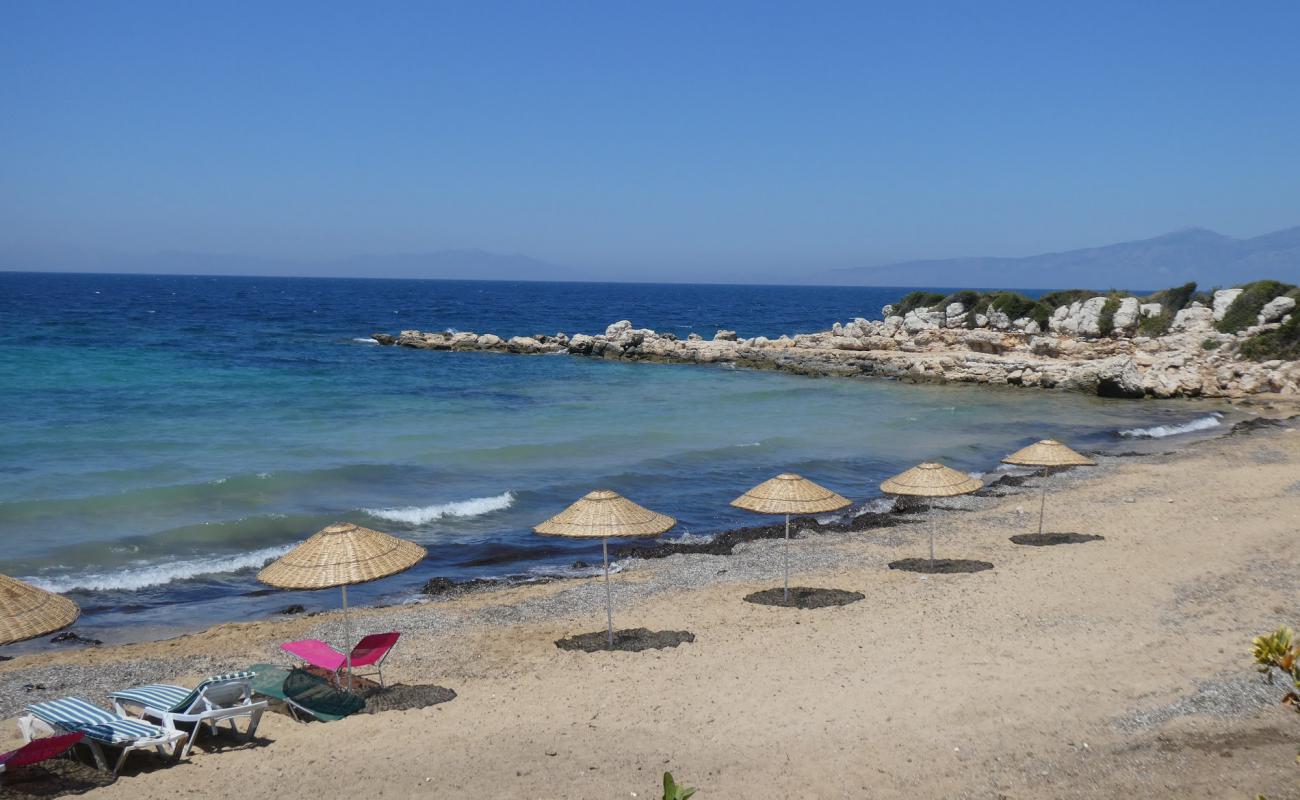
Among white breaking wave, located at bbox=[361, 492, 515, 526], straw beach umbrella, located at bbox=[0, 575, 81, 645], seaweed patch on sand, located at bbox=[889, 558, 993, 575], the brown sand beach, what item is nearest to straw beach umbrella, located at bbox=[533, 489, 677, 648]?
the brown sand beach

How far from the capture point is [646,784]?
8266 mm

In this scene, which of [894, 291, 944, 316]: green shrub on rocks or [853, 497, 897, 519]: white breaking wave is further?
[894, 291, 944, 316]: green shrub on rocks

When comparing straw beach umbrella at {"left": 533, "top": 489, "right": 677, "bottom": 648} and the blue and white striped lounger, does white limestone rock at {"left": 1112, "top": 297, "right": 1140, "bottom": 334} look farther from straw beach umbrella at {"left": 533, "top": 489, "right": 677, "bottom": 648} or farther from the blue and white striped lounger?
the blue and white striped lounger

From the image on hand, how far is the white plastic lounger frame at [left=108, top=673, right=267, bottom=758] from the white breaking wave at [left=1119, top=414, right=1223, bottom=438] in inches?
1088

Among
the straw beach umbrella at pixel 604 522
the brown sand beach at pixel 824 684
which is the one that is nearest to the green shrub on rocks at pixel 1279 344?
the brown sand beach at pixel 824 684

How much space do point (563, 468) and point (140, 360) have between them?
97.9ft

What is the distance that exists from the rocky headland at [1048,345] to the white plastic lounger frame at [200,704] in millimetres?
36658

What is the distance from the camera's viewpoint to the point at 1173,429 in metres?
30.5

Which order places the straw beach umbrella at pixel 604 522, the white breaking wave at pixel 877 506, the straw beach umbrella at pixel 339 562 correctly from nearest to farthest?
the straw beach umbrella at pixel 339 562 < the straw beach umbrella at pixel 604 522 < the white breaking wave at pixel 877 506

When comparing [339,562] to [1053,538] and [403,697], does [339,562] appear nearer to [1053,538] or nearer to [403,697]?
[403,697]

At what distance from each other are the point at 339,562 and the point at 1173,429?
93.6 ft

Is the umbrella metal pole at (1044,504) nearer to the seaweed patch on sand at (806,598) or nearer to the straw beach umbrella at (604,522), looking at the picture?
the seaweed patch on sand at (806,598)

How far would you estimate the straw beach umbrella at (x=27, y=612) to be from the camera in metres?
7.82

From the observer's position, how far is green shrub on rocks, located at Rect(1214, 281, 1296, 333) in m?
45.0
